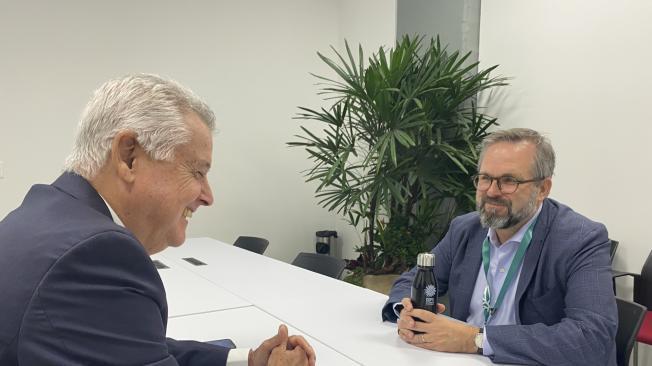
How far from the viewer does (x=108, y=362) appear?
828 mm

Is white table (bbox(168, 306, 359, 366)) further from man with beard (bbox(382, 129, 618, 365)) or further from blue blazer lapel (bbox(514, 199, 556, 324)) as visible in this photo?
blue blazer lapel (bbox(514, 199, 556, 324))

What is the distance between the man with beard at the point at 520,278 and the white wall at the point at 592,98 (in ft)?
5.33

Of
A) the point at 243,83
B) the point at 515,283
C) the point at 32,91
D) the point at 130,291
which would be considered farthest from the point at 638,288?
the point at 32,91

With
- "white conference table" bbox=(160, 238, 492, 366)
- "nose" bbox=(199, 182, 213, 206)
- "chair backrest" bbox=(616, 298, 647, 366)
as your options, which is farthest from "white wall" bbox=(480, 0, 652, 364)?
"nose" bbox=(199, 182, 213, 206)

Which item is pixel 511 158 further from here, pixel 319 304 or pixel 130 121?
pixel 130 121

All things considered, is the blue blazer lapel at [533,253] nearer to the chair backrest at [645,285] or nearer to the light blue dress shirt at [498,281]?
the light blue dress shirt at [498,281]

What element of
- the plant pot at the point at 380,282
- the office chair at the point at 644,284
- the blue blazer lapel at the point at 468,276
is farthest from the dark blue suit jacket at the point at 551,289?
the plant pot at the point at 380,282

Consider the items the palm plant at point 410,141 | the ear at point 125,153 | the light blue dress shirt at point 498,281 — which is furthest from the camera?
the palm plant at point 410,141

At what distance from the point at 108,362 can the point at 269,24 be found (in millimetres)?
5218

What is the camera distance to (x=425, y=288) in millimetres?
1795

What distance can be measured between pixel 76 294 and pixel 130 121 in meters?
0.33

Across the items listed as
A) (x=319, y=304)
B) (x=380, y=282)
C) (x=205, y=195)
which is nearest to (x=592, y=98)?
(x=380, y=282)

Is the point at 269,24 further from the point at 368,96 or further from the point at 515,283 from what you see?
the point at 515,283

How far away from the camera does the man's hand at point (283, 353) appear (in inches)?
56.5
